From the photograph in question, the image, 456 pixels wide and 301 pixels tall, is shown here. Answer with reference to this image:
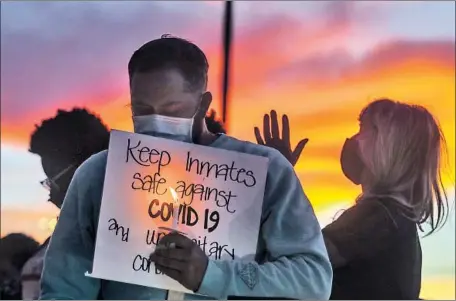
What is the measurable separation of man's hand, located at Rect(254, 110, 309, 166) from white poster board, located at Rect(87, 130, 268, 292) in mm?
79

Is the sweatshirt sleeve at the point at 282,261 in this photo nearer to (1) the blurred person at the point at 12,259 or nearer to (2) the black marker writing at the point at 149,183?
Result: (2) the black marker writing at the point at 149,183

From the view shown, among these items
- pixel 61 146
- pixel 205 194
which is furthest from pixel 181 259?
pixel 61 146

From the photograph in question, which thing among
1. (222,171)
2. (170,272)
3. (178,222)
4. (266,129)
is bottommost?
(170,272)

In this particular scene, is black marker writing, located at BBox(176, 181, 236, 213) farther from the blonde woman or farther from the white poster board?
the blonde woman

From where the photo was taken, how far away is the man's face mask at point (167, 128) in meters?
1.61

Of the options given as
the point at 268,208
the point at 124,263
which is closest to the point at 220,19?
the point at 268,208

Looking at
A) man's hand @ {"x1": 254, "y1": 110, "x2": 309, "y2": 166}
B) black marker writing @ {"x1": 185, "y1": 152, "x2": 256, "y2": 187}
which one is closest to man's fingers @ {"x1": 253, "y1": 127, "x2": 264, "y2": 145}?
man's hand @ {"x1": 254, "y1": 110, "x2": 309, "y2": 166}

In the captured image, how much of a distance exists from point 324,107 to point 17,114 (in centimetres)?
69

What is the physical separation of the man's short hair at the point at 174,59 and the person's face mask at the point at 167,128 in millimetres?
82

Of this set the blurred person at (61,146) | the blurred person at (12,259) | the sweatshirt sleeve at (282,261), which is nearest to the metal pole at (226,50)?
the sweatshirt sleeve at (282,261)

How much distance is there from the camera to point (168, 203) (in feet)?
5.16

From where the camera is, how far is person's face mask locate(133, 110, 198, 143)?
1611mm

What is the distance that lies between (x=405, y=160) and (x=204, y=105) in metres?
0.47

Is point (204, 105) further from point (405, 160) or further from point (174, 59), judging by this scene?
point (405, 160)
